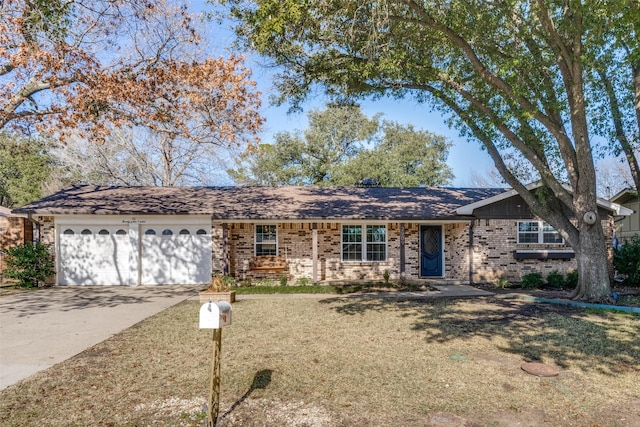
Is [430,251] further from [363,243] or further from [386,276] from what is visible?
[363,243]

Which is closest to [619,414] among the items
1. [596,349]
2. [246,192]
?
[596,349]

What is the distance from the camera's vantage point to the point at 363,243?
1423 cm

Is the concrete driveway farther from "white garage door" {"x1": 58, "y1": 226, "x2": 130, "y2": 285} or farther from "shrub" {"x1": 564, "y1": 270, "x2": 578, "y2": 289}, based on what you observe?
"shrub" {"x1": 564, "y1": 270, "x2": 578, "y2": 289}

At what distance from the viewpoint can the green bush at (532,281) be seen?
508 inches

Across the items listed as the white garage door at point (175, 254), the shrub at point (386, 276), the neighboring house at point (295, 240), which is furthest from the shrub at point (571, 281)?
the white garage door at point (175, 254)

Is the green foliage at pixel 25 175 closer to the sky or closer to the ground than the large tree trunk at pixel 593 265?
closer to the sky

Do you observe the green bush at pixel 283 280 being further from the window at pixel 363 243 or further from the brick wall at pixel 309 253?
the window at pixel 363 243

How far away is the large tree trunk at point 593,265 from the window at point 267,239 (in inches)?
357

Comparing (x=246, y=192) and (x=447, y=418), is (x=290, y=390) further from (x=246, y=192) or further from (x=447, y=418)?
(x=246, y=192)

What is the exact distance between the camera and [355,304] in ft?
32.3

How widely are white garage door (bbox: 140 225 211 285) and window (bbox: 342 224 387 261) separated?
482 cm

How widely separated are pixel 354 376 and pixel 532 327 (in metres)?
4.15

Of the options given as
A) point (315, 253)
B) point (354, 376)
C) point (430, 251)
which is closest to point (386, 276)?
point (430, 251)

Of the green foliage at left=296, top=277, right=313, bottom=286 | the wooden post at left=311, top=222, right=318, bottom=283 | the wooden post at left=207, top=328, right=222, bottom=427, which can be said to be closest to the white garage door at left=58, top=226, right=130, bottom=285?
the green foliage at left=296, top=277, right=313, bottom=286
